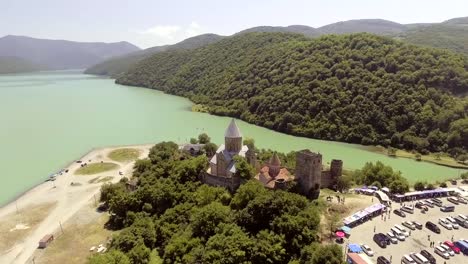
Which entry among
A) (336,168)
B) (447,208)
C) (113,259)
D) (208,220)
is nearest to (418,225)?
(447,208)

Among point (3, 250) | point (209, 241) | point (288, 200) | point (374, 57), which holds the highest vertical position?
point (374, 57)

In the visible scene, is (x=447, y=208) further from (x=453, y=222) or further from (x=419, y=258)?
(x=419, y=258)

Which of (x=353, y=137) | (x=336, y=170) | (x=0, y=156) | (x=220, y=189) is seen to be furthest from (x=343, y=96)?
(x=0, y=156)

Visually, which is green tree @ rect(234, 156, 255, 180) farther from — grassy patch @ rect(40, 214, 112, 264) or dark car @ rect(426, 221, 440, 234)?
dark car @ rect(426, 221, 440, 234)

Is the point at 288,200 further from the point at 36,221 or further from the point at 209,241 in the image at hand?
the point at 36,221

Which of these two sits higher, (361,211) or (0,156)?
(361,211)

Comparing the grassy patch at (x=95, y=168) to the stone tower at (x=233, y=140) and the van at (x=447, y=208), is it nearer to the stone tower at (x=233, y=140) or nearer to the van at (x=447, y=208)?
the stone tower at (x=233, y=140)

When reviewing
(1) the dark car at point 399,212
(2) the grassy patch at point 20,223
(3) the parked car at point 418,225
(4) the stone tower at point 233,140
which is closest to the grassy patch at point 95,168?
(2) the grassy patch at point 20,223
